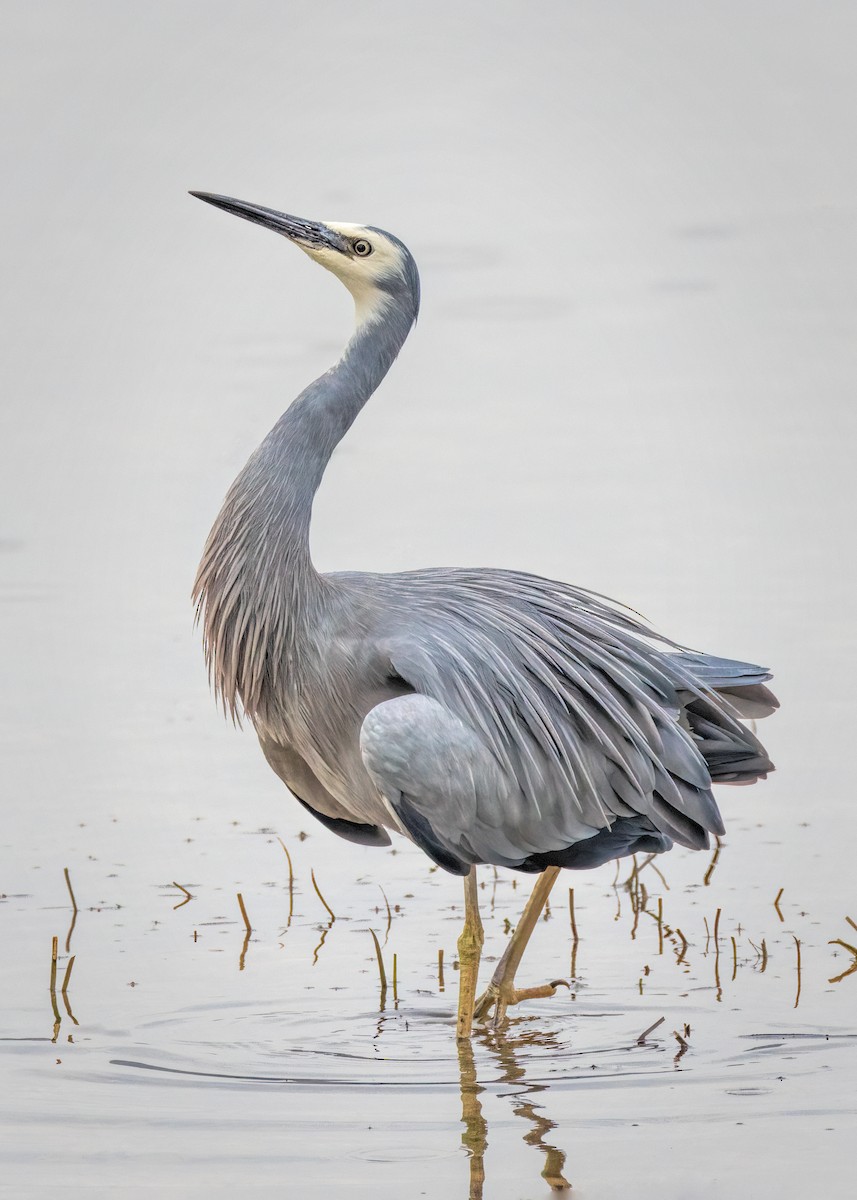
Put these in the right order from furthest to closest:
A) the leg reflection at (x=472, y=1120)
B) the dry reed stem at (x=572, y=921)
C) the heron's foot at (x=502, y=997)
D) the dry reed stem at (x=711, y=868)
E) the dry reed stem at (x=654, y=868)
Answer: the dry reed stem at (x=711, y=868) < the dry reed stem at (x=654, y=868) < the dry reed stem at (x=572, y=921) < the heron's foot at (x=502, y=997) < the leg reflection at (x=472, y=1120)

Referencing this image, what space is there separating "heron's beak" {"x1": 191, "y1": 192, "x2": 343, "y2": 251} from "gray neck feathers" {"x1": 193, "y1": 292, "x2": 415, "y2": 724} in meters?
0.41

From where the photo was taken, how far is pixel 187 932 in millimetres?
8836

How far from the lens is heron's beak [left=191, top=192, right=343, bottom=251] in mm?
8180

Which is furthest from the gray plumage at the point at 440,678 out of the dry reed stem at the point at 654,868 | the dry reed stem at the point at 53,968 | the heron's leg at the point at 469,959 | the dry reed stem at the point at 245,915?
the dry reed stem at the point at 53,968

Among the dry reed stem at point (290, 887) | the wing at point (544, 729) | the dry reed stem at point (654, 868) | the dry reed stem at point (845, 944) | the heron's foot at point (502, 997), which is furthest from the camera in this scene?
the dry reed stem at point (654, 868)

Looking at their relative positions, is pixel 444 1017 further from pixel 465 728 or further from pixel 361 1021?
pixel 465 728

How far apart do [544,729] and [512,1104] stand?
1519 mm

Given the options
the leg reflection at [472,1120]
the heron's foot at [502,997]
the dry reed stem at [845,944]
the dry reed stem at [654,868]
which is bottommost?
the leg reflection at [472,1120]

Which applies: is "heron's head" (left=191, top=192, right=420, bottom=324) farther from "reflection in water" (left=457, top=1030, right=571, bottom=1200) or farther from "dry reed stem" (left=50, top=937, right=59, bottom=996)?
"reflection in water" (left=457, top=1030, right=571, bottom=1200)

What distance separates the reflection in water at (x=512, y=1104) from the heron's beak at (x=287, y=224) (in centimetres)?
323

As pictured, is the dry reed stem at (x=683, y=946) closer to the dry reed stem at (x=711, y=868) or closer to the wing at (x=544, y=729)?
the wing at (x=544, y=729)

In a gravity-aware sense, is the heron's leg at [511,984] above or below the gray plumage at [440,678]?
below

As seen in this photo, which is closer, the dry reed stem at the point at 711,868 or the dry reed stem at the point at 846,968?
the dry reed stem at the point at 846,968

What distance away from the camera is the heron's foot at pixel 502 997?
26.0 feet
